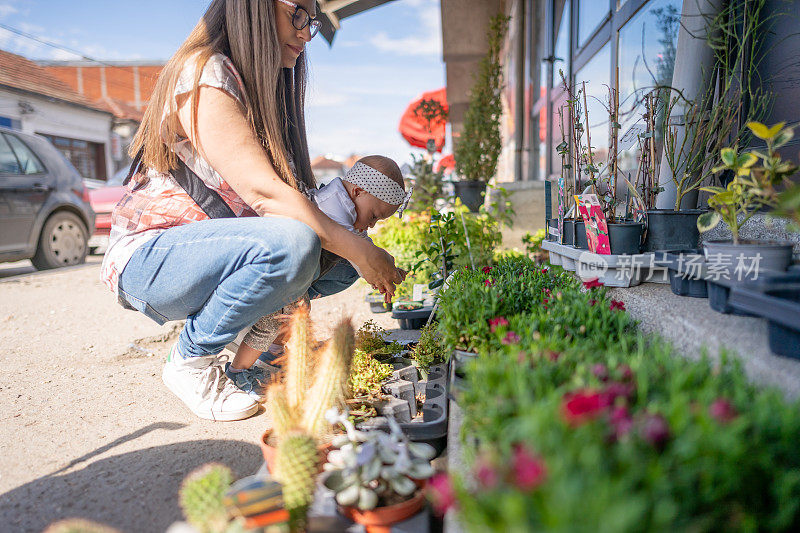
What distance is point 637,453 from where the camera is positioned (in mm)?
717

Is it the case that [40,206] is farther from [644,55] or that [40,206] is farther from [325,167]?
[325,167]

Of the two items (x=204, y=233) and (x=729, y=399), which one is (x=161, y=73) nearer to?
(x=204, y=233)

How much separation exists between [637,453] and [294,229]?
1.31m

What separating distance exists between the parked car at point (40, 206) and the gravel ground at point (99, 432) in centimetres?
288

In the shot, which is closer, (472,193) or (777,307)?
(777,307)

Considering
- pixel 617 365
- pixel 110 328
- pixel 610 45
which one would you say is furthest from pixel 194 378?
pixel 610 45

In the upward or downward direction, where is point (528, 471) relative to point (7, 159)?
downward

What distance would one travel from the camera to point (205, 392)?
2.03 meters

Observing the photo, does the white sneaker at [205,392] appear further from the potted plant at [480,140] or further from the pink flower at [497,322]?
the potted plant at [480,140]

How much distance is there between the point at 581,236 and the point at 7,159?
21.4ft

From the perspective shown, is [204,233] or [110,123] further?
[110,123]

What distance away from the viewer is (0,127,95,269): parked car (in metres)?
5.84

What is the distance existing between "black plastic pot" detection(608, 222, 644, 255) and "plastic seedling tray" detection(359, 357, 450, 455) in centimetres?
79

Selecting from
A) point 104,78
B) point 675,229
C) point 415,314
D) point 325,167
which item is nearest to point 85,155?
point 104,78
